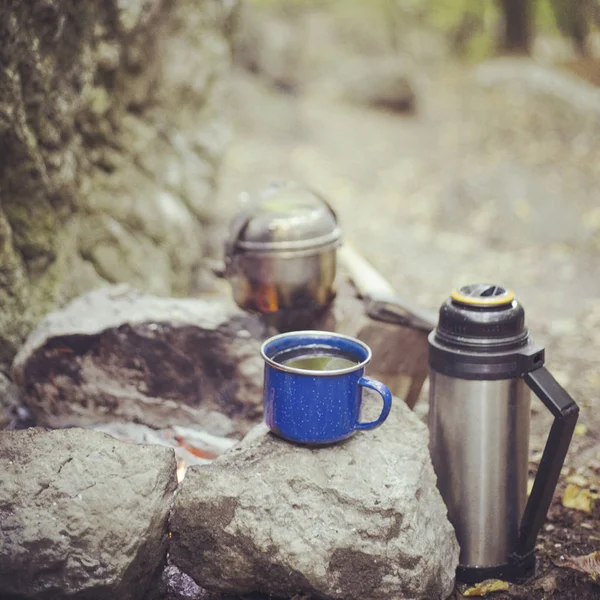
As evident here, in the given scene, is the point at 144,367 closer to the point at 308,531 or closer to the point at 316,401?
the point at 316,401

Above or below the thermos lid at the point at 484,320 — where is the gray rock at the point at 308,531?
below

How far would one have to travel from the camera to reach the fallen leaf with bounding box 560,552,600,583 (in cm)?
289

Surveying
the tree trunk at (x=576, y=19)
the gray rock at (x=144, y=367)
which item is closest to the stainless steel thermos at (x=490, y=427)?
the gray rock at (x=144, y=367)

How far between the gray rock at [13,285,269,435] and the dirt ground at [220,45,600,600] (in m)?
1.27

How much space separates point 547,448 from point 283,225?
156 cm

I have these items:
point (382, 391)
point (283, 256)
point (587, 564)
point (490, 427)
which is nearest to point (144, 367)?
point (283, 256)

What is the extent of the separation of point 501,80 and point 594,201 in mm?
3013

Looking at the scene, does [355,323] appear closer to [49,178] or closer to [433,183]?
[49,178]

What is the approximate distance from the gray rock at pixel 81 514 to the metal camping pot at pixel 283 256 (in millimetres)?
1223

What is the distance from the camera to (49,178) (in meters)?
4.11

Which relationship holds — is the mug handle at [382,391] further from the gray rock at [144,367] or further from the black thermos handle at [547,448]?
the gray rock at [144,367]

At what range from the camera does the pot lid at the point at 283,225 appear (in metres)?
3.58

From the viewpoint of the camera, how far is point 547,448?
282cm

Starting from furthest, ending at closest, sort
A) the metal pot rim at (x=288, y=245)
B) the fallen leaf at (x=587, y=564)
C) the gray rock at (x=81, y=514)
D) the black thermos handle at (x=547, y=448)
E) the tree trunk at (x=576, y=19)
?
the tree trunk at (x=576, y=19), the metal pot rim at (x=288, y=245), the fallen leaf at (x=587, y=564), the black thermos handle at (x=547, y=448), the gray rock at (x=81, y=514)
